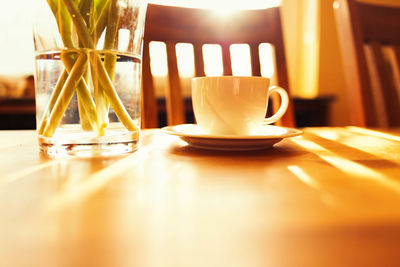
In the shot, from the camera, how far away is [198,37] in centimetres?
89

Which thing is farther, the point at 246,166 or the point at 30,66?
the point at 30,66

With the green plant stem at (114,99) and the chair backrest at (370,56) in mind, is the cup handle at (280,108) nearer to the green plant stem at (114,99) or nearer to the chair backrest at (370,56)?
the green plant stem at (114,99)

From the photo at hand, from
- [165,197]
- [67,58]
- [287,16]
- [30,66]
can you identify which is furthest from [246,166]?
[287,16]

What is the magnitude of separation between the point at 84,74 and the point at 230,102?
0.19 m

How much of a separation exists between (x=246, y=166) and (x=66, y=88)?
0.21 meters

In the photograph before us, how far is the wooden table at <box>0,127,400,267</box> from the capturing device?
0.16 m

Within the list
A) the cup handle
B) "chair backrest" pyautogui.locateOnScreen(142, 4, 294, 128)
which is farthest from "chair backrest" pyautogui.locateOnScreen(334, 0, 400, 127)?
the cup handle

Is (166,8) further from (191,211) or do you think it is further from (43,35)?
(191,211)

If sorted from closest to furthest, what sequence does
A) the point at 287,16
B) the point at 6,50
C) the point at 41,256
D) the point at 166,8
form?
the point at 41,256
the point at 166,8
the point at 6,50
the point at 287,16

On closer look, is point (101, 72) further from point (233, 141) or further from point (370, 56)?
point (370, 56)

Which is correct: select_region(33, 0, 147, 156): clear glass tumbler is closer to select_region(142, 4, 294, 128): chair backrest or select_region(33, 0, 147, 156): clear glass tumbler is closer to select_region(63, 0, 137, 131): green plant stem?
select_region(63, 0, 137, 131): green plant stem

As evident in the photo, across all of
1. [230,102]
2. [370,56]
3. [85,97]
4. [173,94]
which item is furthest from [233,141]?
[370,56]

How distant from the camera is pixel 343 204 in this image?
219 millimetres

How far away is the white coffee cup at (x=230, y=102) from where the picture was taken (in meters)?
0.46
